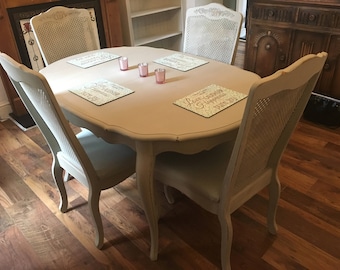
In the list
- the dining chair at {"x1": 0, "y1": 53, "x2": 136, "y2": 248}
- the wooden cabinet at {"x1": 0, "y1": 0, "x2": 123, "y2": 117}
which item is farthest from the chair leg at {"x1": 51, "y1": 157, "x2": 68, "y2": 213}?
the wooden cabinet at {"x1": 0, "y1": 0, "x2": 123, "y2": 117}

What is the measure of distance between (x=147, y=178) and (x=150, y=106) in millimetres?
321

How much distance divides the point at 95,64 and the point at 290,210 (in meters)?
1.45

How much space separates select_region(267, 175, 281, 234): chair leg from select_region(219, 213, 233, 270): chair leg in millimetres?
351

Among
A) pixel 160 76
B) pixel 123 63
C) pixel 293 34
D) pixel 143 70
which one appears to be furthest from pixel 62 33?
pixel 293 34

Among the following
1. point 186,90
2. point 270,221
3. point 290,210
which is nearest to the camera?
point 186,90

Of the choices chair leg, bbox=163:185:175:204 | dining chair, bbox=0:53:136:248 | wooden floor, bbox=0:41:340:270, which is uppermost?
dining chair, bbox=0:53:136:248

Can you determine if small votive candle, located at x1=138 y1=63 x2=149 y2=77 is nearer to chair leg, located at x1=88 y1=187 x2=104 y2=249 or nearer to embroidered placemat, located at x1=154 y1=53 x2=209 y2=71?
embroidered placemat, located at x1=154 y1=53 x2=209 y2=71

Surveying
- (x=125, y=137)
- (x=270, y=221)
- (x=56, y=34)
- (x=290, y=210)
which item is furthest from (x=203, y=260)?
(x=56, y=34)

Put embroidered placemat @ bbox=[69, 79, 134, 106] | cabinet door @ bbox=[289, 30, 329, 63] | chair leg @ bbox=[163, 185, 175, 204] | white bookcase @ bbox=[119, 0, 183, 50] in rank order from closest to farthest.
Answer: embroidered placemat @ bbox=[69, 79, 134, 106], chair leg @ bbox=[163, 185, 175, 204], cabinet door @ bbox=[289, 30, 329, 63], white bookcase @ bbox=[119, 0, 183, 50]

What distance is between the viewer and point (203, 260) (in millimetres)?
1594

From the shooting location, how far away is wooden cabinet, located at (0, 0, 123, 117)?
8.43ft

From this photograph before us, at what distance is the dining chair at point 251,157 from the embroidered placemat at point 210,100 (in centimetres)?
24

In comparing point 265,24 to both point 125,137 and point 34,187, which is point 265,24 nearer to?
point 125,137

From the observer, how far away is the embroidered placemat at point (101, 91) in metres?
1.51
